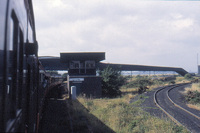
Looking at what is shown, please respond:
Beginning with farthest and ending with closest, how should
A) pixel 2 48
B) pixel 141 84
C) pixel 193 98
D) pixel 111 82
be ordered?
1. pixel 141 84
2. pixel 111 82
3. pixel 193 98
4. pixel 2 48

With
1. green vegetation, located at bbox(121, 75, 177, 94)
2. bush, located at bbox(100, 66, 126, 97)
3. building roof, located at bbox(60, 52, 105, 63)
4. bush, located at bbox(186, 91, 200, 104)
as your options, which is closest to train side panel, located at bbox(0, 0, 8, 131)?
bush, located at bbox(186, 91, 200, 104)

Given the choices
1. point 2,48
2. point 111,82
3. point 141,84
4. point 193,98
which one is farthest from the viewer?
point 141,84

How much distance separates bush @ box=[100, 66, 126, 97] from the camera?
28297 mm

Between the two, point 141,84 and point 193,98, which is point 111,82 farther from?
point 193,98

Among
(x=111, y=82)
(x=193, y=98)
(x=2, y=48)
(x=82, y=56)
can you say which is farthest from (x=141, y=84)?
(x=2, y=48)

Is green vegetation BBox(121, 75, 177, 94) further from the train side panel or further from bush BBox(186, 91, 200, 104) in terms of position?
the train side panel

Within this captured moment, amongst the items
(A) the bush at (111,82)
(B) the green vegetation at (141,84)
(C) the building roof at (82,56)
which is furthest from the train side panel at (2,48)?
(B) the green vegetation at (141,84)

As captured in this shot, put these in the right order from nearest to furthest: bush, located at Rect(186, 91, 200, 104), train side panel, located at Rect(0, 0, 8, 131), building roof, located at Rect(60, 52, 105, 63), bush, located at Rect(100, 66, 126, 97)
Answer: train side panel, located at Rect(0, 0, 8, 131) < bush, located at Rect(186, 91, 200, 104) < bush, located at Rect(100, 66, 126, 97) < building roof, located at Rect(60, 52, 105, 63)

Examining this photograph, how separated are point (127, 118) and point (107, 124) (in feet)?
4.65

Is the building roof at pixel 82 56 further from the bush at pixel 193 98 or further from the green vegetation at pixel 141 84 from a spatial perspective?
the bush at pixel 193 98

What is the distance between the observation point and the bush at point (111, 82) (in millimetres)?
28297

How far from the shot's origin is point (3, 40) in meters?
1.54

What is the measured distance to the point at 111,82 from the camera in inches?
1133

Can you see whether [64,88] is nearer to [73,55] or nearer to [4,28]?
[73,55]
